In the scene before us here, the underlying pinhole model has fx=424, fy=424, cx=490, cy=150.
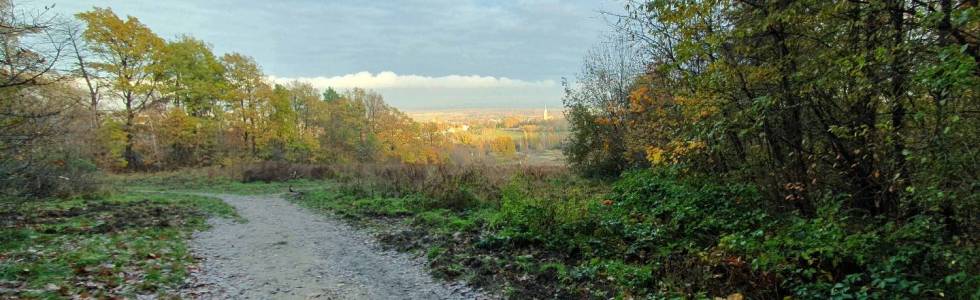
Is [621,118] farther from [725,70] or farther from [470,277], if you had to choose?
[470,277]

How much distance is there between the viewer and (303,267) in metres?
7.32

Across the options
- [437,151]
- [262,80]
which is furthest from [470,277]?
[437,151]

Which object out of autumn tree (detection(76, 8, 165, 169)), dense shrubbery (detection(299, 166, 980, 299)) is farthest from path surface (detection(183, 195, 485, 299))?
autumn tree (detection(76, 8, 165, 169))

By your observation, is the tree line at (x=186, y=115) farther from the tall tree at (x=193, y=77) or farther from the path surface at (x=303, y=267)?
the path surface at (x=303, y=267)

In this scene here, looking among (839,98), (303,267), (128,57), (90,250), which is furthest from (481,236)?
(128,57)

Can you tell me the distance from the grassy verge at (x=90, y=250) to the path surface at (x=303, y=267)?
1.74ft

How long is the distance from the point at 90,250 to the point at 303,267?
12.0ft

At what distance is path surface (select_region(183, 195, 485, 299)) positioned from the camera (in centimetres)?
608

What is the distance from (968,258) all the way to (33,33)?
12650mm

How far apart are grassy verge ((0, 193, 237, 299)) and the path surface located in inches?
20.9

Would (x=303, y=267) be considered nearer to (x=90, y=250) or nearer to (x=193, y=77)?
(x=90, y=250)

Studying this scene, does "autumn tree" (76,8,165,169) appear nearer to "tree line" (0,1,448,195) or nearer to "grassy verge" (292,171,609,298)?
"tree line" (0,1,448,195)

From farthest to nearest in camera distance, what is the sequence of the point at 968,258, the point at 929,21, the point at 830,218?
the point at 830,218
the point at 968,258
the point at 929,21

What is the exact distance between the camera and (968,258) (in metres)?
3.86
